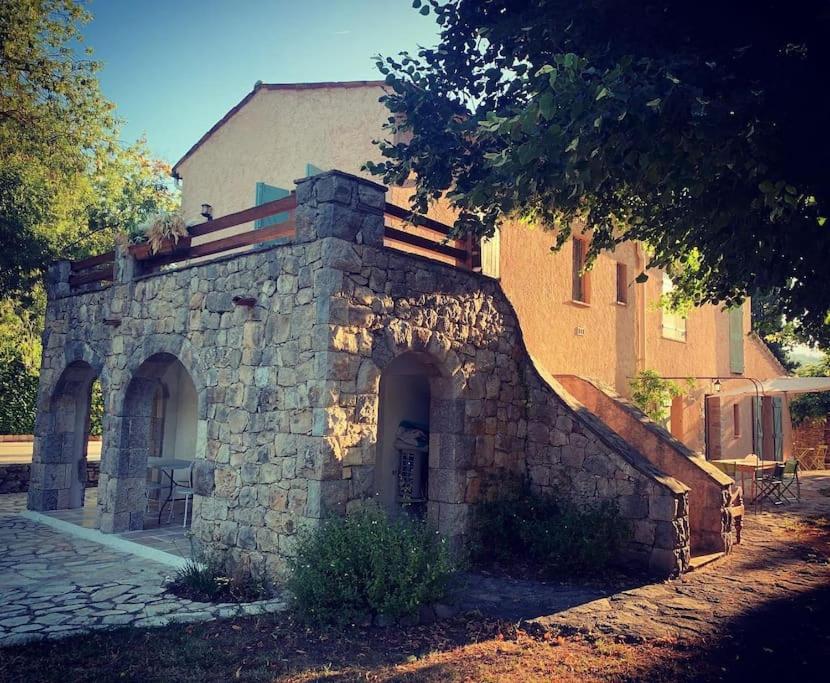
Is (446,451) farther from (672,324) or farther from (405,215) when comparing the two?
(672,324)

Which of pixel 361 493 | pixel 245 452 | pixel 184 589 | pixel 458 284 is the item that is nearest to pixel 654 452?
pixel 458 284

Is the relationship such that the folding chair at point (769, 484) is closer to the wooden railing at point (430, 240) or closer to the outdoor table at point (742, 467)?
the outdoor table at point (742, 467)

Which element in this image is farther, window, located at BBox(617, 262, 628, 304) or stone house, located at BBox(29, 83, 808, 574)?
window, located at BBox(617, 262, 628, 304)

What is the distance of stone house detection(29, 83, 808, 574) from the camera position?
642 cm

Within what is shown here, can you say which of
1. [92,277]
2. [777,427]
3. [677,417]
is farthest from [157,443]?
[777,427]

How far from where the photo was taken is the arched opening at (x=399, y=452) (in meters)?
8.94

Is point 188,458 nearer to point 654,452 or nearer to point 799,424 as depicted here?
point 654,452

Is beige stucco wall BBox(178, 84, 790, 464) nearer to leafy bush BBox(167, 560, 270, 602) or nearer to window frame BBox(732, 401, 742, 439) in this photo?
window frame BBox(732, 401, 742, 439)

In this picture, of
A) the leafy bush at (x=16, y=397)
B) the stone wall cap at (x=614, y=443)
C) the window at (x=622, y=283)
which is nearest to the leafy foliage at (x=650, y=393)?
the window at (x=622, y=283)

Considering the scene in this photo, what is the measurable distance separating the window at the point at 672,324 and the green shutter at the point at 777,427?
603 cm

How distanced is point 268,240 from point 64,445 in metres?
5.11

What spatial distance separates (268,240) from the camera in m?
8.60

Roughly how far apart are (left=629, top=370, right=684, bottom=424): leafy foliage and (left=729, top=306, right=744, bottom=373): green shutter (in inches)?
178

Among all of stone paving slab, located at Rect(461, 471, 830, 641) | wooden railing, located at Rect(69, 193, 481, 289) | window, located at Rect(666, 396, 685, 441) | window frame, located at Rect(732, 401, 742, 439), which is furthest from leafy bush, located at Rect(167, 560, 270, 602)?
window frame, located at Rect(732, 401, 742, 439)
